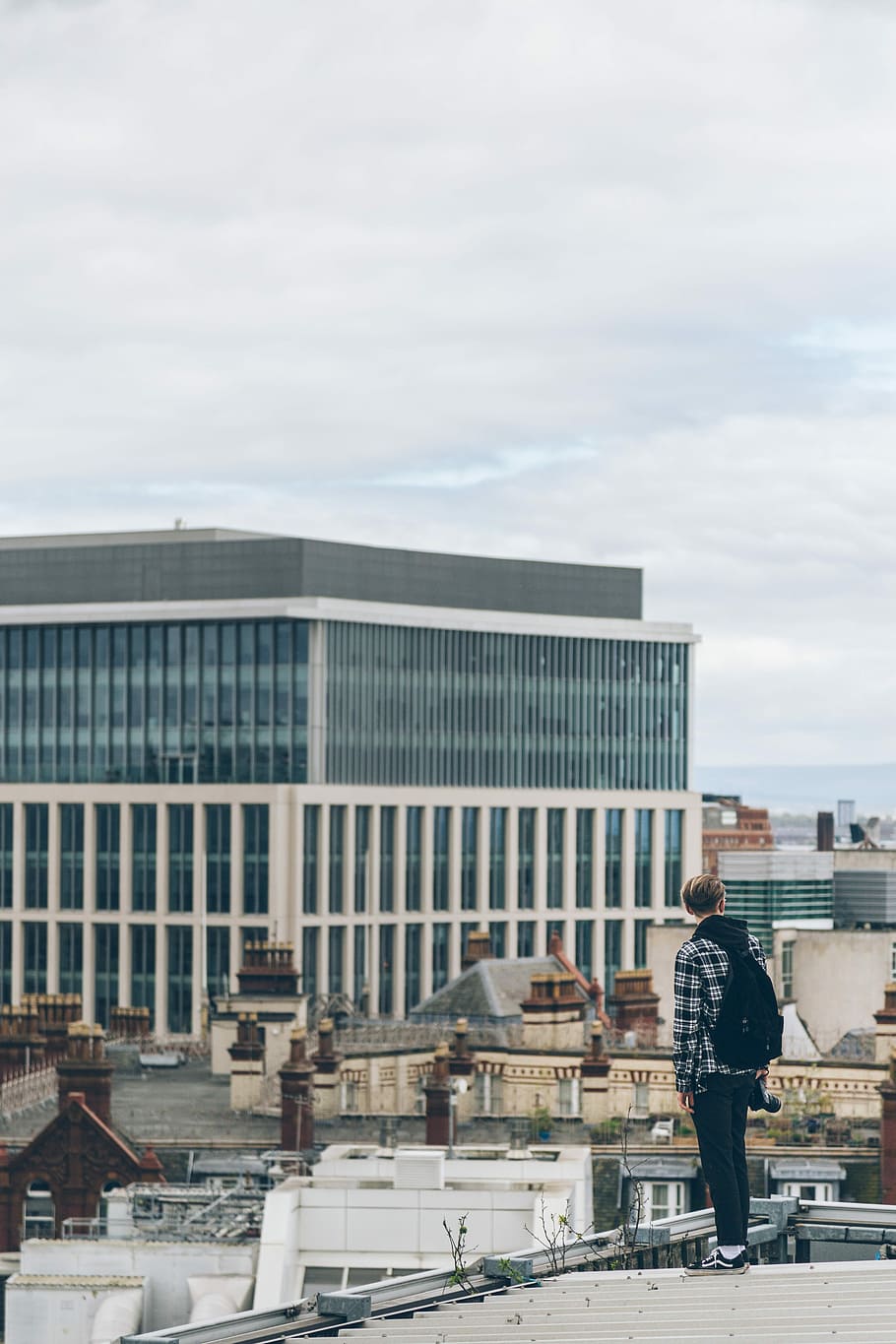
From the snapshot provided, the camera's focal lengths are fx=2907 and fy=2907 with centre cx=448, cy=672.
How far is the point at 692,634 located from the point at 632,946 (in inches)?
857

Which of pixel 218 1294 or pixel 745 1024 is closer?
pixel 745 1024

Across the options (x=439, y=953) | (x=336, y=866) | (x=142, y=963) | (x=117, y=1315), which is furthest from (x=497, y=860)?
(x=117, y=1315)

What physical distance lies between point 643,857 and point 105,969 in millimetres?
34238

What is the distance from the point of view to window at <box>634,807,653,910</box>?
173 metres

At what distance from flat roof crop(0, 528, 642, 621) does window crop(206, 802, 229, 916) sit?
12989mm

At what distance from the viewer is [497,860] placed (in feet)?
543

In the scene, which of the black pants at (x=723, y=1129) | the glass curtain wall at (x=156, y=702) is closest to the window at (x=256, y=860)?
the glass curtain wall at (x=156, y=702)

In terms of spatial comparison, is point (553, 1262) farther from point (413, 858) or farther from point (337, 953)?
point (413, 858)

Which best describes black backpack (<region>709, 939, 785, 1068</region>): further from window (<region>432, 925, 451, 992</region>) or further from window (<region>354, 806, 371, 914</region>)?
window (<region>432, 925, 451, 992</region>)

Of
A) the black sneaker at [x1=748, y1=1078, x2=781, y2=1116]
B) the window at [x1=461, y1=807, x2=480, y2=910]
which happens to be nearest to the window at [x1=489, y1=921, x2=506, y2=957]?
the window at [x1=461, y1=807, x2=480, y2=910]

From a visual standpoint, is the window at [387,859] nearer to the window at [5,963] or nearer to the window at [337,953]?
the window at [337,953]

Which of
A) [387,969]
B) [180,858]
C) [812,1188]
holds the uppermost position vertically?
[180,858]

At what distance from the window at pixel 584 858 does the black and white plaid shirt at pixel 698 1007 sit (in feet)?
492

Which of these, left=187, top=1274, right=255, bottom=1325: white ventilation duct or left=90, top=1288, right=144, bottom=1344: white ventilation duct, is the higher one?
left=187, top=1274, right=255, bottom=1325: white ventilation duct
